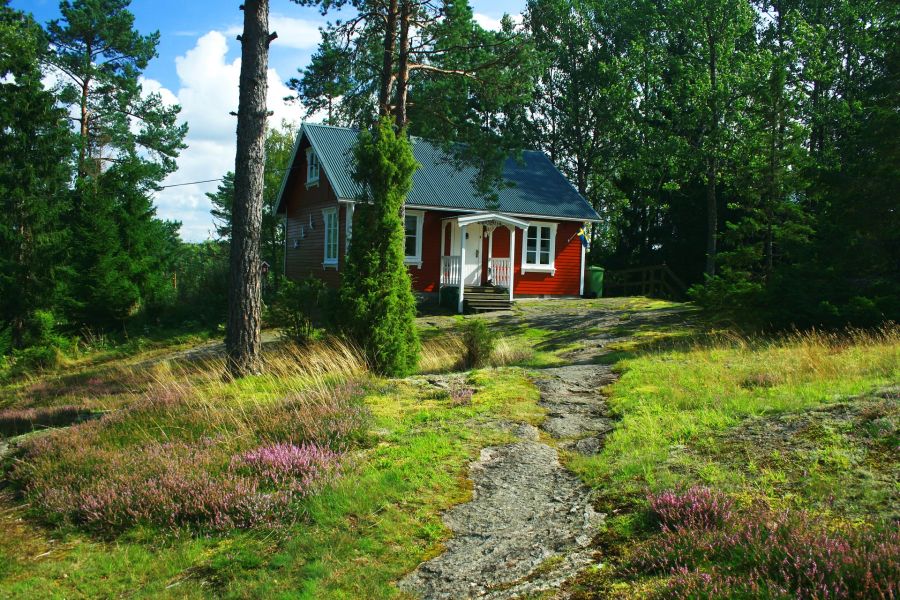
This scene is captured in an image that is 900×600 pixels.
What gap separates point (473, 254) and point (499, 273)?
126 centimetres

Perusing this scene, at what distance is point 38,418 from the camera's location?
9562 millimetres

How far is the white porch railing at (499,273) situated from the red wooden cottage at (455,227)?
0.04 meters

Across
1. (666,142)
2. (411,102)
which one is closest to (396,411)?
(411,102)

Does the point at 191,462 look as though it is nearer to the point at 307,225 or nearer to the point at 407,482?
the point at 407,482

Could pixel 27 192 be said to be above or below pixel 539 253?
above

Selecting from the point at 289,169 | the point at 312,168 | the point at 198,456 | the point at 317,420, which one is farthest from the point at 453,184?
the point at 198,456

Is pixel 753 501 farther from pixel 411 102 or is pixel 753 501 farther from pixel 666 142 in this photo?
pixel 666 142

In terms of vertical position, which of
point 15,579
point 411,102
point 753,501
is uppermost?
point 411,102

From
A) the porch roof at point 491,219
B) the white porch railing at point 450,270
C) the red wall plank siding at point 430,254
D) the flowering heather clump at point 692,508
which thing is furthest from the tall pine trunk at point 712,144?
the flowering heather clump at point 692,508

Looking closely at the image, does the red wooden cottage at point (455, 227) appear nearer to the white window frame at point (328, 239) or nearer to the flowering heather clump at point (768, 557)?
the white window frame at point (328, 239)

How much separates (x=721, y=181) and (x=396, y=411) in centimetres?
2507

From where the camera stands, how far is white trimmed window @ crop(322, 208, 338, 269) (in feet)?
77.5

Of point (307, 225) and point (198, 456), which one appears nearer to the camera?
point (198, 456)

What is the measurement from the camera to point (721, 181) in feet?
93.5
